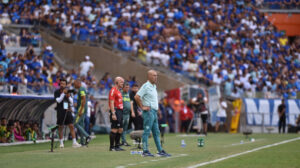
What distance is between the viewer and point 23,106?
79.1 feet

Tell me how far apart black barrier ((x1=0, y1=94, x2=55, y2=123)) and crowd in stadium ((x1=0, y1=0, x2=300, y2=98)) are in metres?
11.0

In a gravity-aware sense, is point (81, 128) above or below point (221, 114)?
below

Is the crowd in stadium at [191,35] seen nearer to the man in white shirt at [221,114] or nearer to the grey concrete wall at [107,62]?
the grey concrete wall at [107,62]

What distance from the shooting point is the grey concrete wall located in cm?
3606

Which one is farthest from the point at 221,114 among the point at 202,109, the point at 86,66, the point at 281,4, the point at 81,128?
the point at 281,4

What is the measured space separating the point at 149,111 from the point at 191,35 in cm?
2734

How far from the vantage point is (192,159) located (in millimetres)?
13711

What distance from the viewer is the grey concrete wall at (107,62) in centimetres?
3606

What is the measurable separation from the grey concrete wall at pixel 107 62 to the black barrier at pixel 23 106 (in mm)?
10839

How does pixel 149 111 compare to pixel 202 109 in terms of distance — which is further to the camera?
pixel 202 109

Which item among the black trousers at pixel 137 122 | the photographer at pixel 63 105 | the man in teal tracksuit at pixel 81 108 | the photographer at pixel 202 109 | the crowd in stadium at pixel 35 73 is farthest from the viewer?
the photographer at pixel 202 109

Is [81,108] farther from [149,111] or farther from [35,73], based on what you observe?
[35,73]

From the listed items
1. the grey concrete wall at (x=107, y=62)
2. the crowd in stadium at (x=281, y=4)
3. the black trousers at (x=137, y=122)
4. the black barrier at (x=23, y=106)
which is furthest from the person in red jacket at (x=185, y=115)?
the crowd in stadium at (x=281, y=4)

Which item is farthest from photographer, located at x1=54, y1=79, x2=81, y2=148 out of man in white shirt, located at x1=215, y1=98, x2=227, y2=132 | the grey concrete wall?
the grey concrete wall
